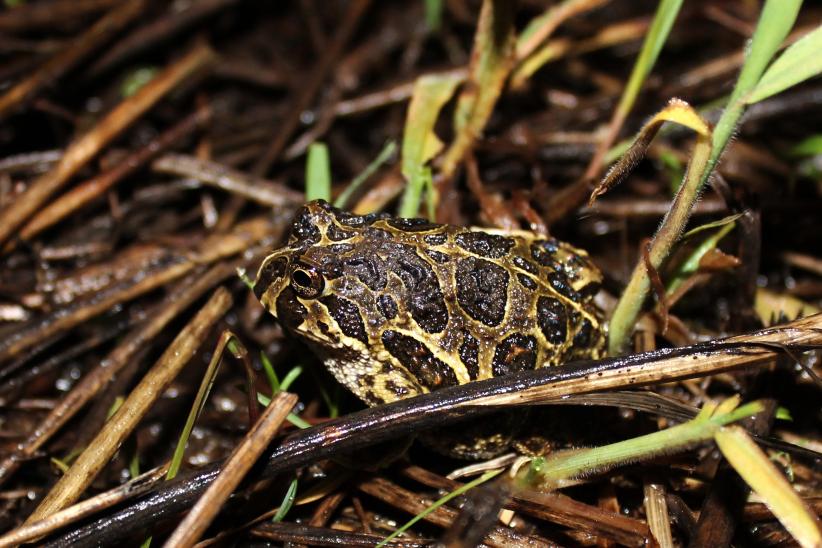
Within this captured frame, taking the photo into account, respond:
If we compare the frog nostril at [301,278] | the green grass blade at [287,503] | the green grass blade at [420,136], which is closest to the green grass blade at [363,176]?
the green grass blade at [420,136]

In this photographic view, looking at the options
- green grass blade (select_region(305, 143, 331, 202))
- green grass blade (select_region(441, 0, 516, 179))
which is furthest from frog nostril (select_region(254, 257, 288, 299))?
green grass blade (select_region(441, 0, 516, 179))

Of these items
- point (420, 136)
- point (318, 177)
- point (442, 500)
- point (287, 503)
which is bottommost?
point (287, 503)

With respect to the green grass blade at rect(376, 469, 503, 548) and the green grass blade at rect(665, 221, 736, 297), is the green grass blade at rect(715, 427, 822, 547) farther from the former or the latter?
the green grass blade at rect(665, 221, 736, 297)

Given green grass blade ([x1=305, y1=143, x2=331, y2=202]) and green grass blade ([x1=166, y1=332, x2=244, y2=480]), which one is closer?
green grass blade ([x1=166, y1=332, x2=244, y2=480])

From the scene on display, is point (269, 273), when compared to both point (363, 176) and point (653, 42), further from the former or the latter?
point (653, 42)

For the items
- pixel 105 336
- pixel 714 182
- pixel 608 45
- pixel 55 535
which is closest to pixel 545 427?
pixel 714 182

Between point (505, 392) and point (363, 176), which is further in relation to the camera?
Result: point (363, 176)

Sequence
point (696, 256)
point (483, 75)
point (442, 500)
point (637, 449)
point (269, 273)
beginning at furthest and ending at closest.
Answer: point (483, 75) < point (696, 256) < point (269, 273) < point (442, 500) < point (637, 449)

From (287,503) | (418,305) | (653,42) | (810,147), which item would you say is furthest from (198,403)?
(810,147)
